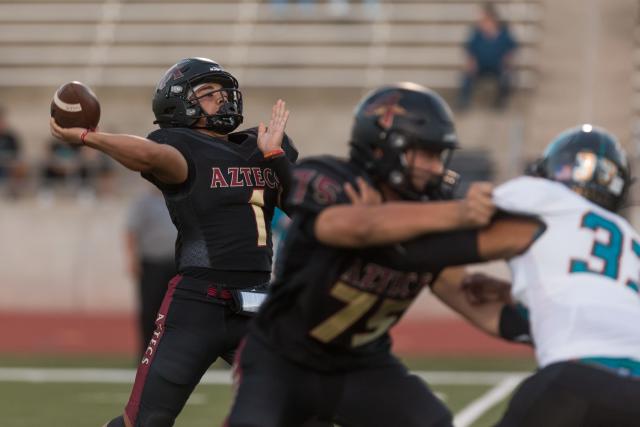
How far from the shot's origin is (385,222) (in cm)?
376

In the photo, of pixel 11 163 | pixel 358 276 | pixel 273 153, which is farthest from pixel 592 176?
pixel 11 163

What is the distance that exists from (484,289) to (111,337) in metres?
9.02

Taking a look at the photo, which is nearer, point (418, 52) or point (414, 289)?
point (414, 289)

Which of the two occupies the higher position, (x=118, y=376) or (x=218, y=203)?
(x=218, y=203)

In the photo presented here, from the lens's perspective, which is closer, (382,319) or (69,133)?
(382,319)

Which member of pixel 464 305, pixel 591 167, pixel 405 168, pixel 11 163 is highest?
pixel 591 167

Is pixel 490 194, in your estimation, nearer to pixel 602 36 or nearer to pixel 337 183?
pixel 337 183

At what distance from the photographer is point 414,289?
4094 millimetres

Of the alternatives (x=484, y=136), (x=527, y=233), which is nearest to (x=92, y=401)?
(x=527, y=233)

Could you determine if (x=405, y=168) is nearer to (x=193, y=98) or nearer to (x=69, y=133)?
(x=193, y=98)

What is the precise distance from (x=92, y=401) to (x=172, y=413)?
3717 mm

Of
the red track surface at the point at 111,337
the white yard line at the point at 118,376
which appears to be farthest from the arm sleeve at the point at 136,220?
the red track surface at the point at 111,337

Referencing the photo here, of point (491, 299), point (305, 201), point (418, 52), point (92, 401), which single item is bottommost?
point (92, 401)

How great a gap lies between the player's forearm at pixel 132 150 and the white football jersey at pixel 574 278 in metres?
1.76
